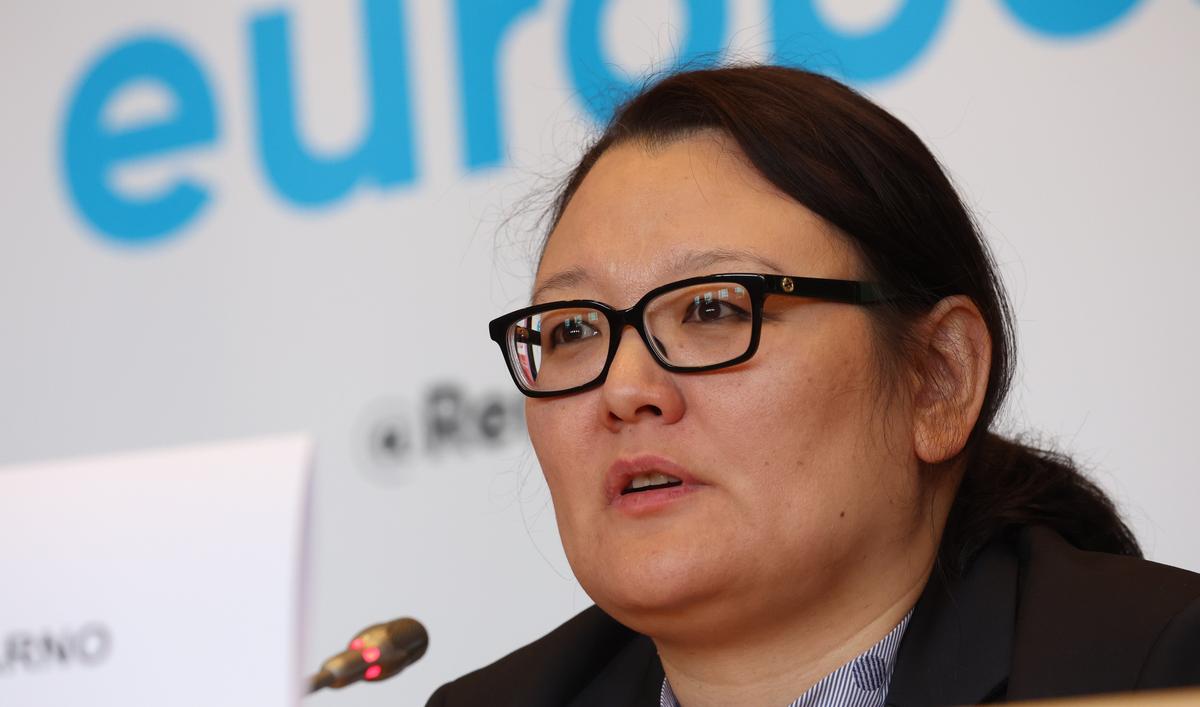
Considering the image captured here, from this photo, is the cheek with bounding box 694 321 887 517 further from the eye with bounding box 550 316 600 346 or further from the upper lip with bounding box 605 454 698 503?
the eye with bounding box 550 316 600 346

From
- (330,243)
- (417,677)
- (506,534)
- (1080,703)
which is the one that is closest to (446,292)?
(330,243)

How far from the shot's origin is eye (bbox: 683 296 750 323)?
1312 mm

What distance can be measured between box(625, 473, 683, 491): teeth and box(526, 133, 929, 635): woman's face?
1 cm

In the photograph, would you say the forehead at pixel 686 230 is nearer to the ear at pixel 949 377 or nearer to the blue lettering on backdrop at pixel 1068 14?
the ear at pixel 949 377

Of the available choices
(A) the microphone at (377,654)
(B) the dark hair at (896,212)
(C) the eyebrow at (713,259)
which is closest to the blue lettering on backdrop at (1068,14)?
(B) the dark hair at (896,212)

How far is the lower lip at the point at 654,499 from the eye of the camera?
4.18ft

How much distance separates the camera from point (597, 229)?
1416mm

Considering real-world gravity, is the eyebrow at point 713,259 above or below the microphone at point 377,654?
above

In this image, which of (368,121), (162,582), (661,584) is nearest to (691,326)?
(661,584)

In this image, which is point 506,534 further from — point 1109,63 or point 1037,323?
point 1109,63

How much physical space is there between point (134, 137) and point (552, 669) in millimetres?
1669

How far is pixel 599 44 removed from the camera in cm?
241

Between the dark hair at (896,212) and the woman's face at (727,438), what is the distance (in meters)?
0.03

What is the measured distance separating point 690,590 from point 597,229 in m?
0.39
